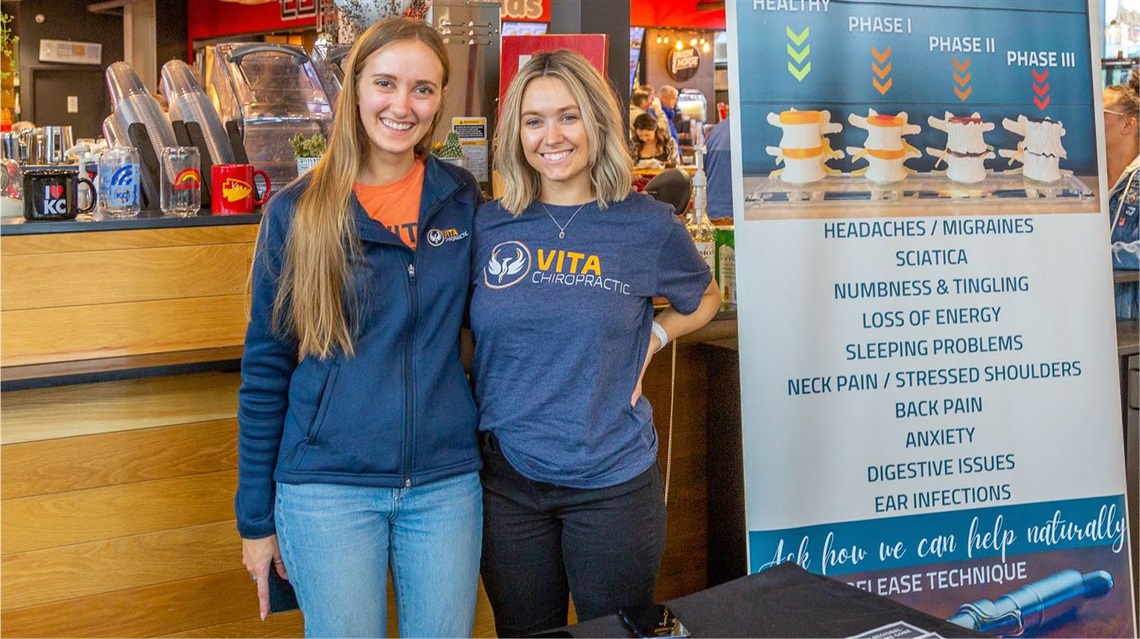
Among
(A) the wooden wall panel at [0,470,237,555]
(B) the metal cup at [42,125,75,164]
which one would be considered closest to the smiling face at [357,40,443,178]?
(A) the wooden wall panel at [0,470,237,555]

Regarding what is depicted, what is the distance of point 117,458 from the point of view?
2.55m

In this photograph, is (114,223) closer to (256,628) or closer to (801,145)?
(256,628)

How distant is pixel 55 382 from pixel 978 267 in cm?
210

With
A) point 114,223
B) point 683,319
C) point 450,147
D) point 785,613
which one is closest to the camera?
point 785,613

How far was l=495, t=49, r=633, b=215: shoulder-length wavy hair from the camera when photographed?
6.85 feet

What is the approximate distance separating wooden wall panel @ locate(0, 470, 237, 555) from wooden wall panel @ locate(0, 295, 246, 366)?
297mm

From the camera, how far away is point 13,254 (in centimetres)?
245

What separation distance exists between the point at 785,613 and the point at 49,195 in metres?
1.87

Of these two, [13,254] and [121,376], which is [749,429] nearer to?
[121,376]

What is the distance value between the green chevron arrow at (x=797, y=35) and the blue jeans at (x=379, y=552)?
128 centimetres

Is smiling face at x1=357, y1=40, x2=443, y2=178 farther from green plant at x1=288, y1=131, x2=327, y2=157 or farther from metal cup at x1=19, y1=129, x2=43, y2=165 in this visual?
metal cup at x1=19, y1=129, x2=43, y2=165

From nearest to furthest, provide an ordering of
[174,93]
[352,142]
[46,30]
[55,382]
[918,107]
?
[352,142] < [55,382] < [918,107] < [174,93] < [46,30]

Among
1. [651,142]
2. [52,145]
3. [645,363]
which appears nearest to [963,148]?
[645,363]

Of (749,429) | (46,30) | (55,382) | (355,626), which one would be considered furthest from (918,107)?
(46,30)
